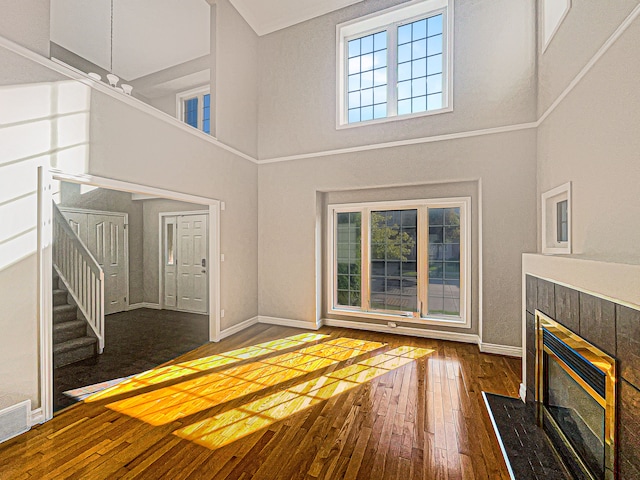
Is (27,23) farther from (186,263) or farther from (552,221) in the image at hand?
Result: (552,221)

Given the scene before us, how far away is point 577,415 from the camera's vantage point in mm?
1836

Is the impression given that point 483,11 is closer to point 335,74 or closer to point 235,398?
point 335,74

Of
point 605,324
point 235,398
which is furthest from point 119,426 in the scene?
point 605,324

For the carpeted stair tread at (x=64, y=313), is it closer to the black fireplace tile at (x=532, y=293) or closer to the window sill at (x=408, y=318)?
the window sill at (x=408, y=318)

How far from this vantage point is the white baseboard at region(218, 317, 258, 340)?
427 centimetres

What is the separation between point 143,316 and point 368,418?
4.98 meters

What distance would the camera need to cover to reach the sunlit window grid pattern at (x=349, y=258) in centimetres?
475

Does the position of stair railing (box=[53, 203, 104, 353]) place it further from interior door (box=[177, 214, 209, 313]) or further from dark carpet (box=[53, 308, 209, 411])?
interior door (box=[177, 214, 209, 313])

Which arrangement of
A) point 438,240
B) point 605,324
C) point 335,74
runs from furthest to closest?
point 335,74, point 438,240, point 605,324

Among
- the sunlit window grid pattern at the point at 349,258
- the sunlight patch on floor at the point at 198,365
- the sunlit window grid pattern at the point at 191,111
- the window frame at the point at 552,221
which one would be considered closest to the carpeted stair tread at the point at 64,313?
the sunlight patch on floor at the point at 198,365

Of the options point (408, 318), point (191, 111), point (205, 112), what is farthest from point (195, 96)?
point (408, 318)

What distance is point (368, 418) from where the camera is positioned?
7.82 feet

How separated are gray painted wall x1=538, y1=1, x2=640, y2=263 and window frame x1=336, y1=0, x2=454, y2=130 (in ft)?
4.24

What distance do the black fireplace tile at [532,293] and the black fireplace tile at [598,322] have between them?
73 centimetres
